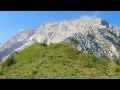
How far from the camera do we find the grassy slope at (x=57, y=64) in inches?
1361

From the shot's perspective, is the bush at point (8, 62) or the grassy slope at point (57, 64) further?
the bush at point (8, 62)

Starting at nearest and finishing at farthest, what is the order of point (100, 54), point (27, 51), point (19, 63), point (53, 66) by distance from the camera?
point (53, 66)
point (19, 63)
point (27, 51)
point (100, 54)

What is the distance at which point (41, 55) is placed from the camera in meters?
42.1

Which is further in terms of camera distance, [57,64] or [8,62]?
[8,62]

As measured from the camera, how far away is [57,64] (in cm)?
3641

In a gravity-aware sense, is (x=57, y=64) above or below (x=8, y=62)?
below

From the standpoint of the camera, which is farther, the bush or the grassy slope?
the bush

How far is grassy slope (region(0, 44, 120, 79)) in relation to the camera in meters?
34.6
